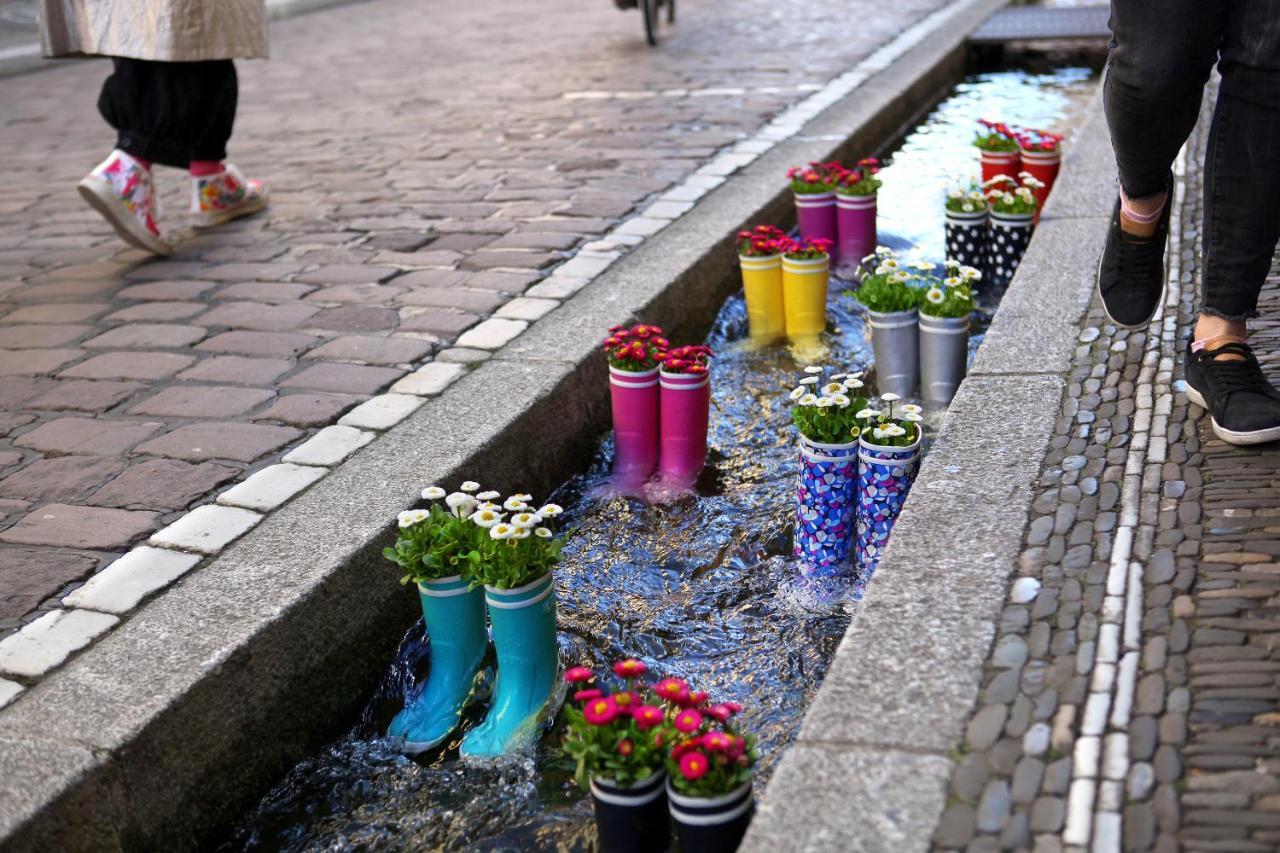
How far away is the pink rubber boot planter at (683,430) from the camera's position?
3270mm

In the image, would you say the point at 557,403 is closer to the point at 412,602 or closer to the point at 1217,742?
the point at 412,602

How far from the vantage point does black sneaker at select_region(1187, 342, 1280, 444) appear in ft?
8.42

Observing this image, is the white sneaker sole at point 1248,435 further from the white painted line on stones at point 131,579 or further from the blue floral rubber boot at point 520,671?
the white painted line on stones at point 131,579

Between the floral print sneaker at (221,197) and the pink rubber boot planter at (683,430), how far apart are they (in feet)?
8.23

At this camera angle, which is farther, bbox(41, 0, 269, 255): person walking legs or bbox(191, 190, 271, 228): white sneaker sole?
bbox(191, 190, 271, 228): white sneaker sole

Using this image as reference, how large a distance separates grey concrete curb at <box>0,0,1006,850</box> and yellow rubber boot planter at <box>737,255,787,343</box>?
1.64 feet

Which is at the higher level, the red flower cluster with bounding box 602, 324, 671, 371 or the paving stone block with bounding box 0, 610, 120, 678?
the red flower cluster with bounding box 602, 324, 671, 371

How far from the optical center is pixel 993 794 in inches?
68.3

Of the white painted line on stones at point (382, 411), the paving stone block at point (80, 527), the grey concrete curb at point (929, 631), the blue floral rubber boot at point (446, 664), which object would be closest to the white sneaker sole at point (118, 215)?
the white painted line on stones at point (382, 411)

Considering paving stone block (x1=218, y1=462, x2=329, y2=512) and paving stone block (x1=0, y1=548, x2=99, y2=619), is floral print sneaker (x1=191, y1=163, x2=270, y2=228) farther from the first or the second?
paving stone block (x1=0, y1=548, x2=99, y2=619)

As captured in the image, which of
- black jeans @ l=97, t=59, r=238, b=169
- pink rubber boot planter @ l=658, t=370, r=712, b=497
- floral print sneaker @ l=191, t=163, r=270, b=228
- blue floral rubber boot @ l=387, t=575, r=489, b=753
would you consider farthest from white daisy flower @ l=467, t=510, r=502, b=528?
floral print sneaker @ l=191, t=163, r=270, b=228

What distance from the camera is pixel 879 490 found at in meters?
2.74

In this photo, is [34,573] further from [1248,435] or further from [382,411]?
[1248,435]


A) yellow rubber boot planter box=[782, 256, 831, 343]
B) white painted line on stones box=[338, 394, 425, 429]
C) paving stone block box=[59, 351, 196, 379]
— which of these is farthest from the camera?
yellow rubber boot planter box=[782, 256, 831, 343]
